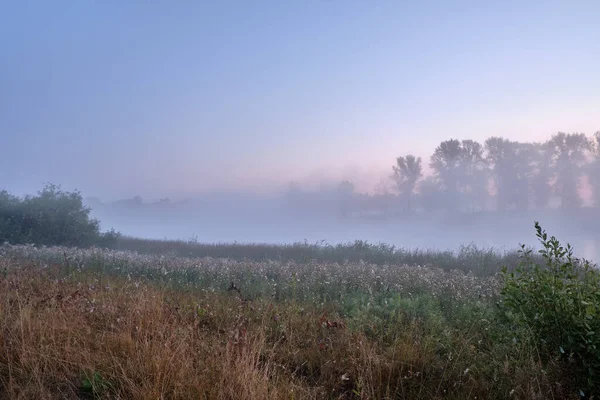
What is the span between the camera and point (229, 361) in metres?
3.19

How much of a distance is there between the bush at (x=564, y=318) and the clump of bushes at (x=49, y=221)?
23313 mm

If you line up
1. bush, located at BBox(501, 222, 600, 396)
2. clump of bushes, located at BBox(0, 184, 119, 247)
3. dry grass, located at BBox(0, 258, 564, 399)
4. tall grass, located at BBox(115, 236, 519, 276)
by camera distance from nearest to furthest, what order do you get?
1. dry grass, located at BBox(0, 258, 564, 399)
2. bush, located at BBox(501, 222, 600, 396)
3. tall grass, located at BBox(115, 236, 519, 276)
4. clump of bushes, located at BBox(0, 184, 119, 247)

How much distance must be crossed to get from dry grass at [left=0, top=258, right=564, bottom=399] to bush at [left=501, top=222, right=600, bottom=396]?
0.82 feet

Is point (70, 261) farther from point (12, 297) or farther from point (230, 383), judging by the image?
point (230, 383)

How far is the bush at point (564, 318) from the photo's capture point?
3293 mm

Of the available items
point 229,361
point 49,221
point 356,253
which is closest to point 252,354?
point 229,361

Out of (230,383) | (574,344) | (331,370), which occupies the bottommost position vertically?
(331,370)

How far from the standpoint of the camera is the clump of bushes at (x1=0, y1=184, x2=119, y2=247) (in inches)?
788

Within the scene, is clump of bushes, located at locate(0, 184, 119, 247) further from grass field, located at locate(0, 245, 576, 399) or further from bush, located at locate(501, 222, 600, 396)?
bush, located at locate(501, 222, 600, 396)

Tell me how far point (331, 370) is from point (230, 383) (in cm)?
139

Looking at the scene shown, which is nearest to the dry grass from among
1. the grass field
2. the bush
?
the grass field

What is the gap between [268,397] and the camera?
296cm

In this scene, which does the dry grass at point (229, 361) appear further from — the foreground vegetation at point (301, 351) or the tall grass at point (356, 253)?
the tall grass at point (356, 253)

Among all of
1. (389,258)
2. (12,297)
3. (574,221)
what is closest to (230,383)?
(12,297)
